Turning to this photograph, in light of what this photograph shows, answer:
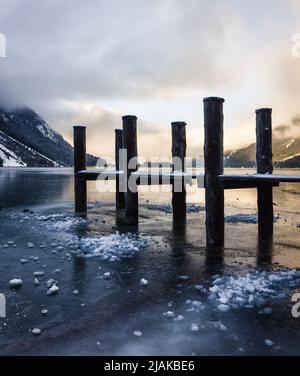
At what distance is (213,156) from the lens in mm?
7742

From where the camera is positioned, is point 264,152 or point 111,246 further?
point 264,152

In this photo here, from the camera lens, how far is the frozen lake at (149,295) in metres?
4.01

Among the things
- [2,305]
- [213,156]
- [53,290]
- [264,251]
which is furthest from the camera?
[264,251]

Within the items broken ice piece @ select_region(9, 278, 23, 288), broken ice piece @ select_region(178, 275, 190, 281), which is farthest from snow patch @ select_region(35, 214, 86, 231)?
broken ice piece @ select_region(178, 275, 190, 281)

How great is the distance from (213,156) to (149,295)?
11.9 ft

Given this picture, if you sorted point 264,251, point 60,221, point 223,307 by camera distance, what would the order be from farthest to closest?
point 60,221 → point 264,251 → point 223,307

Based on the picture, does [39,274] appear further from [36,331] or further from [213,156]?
[213,156]

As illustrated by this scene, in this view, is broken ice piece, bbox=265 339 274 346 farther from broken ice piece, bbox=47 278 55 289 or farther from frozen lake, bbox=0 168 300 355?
broken ice piece, bbox=47 278 55 289

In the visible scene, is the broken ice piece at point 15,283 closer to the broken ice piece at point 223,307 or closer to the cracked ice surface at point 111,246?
the cracked ice surface at point 111,246

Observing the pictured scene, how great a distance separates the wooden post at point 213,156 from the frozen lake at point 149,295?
935mm

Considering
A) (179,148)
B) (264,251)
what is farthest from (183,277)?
(179,148)

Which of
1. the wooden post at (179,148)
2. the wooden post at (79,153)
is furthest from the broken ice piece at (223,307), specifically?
the wooden post at (79,153)

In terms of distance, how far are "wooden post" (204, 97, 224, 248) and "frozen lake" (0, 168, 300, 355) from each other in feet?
3.07
